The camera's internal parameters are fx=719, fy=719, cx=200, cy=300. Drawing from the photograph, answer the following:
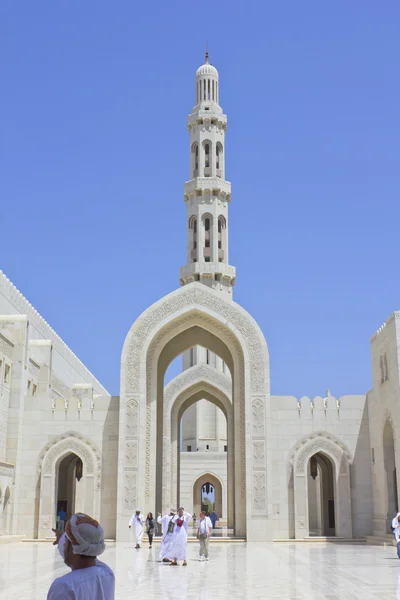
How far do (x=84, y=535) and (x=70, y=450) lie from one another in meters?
19.4

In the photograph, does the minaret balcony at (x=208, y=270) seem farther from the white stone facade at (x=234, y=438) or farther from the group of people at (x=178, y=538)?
the group of people at (x=178, y=538)

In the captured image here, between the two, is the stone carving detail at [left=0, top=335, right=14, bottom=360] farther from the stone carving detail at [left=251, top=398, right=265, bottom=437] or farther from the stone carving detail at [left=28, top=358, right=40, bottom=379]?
the stone carving detail at [left=251, top=398, right=265, bottom=437]

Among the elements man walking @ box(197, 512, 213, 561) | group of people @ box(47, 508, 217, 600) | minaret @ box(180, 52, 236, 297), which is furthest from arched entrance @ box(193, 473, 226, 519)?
group of people @ box(47, 508, 217, 600)

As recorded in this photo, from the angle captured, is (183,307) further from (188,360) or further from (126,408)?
(188,360)

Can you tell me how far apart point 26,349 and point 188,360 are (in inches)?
472

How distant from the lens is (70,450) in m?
21.6

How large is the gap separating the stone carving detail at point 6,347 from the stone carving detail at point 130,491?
16.1 ft

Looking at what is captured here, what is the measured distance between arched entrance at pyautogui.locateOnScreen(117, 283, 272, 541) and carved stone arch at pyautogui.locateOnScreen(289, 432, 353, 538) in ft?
3.42

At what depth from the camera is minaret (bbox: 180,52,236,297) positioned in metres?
31.1

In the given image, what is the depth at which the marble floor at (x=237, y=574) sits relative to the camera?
912 centimetres

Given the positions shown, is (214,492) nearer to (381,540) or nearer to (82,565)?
(381,540)

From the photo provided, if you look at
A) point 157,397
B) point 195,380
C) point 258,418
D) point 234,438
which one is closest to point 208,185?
point 195,380

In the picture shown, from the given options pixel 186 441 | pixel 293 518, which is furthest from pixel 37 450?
pixel 186 441

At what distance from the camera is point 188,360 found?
1294 inches
